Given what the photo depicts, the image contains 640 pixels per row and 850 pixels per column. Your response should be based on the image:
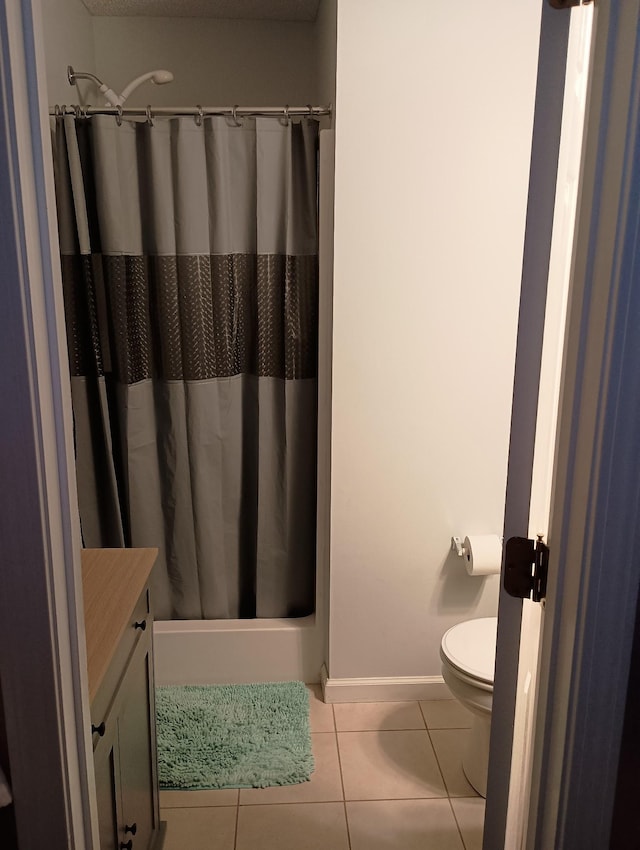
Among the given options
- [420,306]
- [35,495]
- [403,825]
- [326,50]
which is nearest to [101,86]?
[326,50]

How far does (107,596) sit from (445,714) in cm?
152

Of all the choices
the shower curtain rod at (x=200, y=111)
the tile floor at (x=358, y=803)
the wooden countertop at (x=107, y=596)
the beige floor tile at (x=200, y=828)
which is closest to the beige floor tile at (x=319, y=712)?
the tile floor at (x=358, y=803)

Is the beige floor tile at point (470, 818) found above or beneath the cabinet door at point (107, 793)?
beneath

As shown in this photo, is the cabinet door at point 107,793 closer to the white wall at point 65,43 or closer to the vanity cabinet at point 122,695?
the vanity cabinet at point 122,695

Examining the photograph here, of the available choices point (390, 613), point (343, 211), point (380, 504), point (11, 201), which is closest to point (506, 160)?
point (343, 211)

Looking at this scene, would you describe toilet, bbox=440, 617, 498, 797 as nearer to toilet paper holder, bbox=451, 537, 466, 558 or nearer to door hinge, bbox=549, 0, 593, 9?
toilet paper holder, bbox=451, 537, 466, 558

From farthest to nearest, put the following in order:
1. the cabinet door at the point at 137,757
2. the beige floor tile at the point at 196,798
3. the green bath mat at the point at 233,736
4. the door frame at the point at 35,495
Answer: the green bath mat at the point at 233,736 < the beige floor tile at the point at 196,798 < the cabinet door at the point at 137,757 < the door frame at the point at 35,495

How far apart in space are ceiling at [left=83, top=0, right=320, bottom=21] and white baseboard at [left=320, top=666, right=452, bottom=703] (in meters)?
2.44

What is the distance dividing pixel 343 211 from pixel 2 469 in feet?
5.45

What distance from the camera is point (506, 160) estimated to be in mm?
2332

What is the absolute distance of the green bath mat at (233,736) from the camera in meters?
2.27

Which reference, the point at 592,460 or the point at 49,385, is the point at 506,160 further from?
the point at 49,385

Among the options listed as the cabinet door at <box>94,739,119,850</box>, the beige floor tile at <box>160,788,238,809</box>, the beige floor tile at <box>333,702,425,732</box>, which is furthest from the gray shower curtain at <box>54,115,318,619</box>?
the cabinet door at <box>94,739,119,850</box>

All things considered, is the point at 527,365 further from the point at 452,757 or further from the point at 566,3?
the point at 452,757
